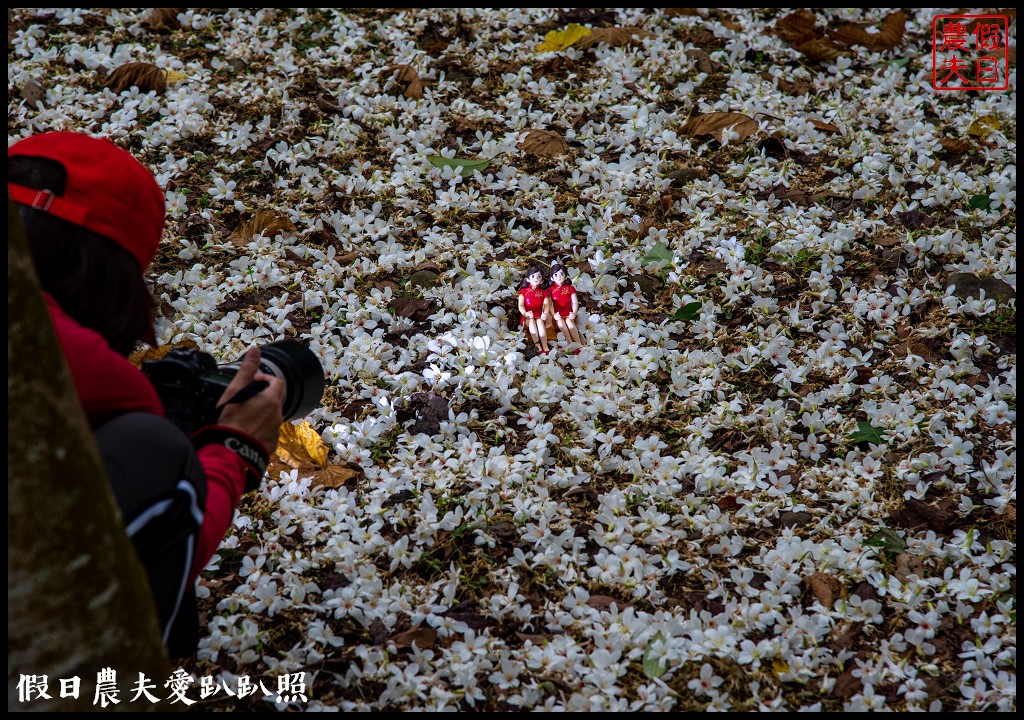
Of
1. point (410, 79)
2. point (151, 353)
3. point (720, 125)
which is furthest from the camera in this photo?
point (410, 79)

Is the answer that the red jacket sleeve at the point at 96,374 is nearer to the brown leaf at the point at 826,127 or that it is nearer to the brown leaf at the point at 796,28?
the brown leaf at the point at 826,127

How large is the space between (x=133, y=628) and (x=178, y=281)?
8.71ft

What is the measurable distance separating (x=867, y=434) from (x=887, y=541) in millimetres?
498

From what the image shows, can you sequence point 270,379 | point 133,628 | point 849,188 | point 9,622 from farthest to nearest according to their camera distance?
point 849,188, point 270,379, point 133,628, point 9,622

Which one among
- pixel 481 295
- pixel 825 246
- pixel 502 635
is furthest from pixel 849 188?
pixel 502 635

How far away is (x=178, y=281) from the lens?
153 inches

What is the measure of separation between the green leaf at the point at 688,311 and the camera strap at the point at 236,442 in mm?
2238

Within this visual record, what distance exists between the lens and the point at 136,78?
4.83m

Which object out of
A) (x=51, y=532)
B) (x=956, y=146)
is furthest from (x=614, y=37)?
(x=51, y=532)

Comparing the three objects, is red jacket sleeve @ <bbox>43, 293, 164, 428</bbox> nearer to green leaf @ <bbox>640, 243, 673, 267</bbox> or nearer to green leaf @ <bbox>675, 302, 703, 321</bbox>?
green leaf @ <bbox>675, 302, 703, 321</bbox>

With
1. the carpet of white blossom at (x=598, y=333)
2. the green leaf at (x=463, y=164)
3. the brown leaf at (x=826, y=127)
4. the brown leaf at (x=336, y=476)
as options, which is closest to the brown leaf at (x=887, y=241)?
the carpet of white blossom at (x=598, y=333)

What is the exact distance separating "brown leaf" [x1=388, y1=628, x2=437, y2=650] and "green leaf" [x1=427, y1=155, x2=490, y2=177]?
2576 millimetres

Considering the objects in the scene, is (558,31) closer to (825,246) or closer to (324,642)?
(825,246)

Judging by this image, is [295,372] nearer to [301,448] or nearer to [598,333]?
[301,448]
